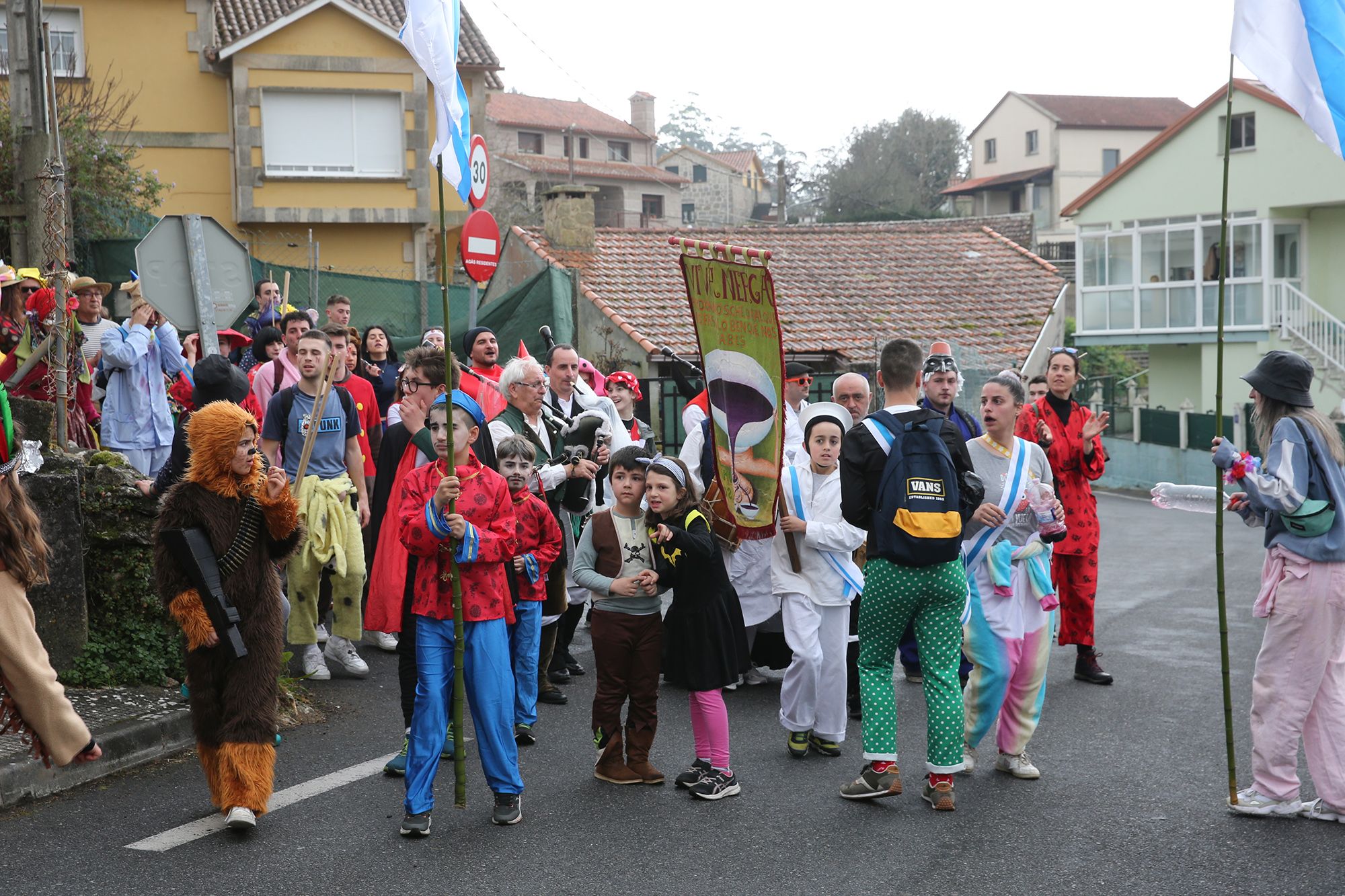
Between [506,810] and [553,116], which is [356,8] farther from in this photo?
[553,116]

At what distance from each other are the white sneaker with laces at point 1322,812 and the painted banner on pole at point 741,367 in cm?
259

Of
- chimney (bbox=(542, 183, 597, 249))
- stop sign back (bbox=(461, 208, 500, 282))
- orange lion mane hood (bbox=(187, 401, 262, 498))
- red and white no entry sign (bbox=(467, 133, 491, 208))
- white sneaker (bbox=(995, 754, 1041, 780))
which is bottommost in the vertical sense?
white sneaker (bbox=(995, 754, 1041, 780))

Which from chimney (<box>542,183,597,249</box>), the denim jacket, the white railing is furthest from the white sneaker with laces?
the white railing

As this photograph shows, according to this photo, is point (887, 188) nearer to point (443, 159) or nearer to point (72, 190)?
point (72, 190)

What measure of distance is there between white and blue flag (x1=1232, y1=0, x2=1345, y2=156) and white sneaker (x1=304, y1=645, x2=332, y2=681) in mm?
5807

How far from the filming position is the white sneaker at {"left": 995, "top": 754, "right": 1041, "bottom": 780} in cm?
614

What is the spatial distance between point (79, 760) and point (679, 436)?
11.3 meters

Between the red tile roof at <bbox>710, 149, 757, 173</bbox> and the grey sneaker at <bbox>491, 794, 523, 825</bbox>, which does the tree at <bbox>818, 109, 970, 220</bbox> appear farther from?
the grey sneaker at <bbox>491, 794, 523, 825</bbox>

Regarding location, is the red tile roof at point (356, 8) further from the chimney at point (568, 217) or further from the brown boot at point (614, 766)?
the brown boot at point (614, 766)

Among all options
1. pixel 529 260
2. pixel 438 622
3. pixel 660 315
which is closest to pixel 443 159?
pixel 438 622

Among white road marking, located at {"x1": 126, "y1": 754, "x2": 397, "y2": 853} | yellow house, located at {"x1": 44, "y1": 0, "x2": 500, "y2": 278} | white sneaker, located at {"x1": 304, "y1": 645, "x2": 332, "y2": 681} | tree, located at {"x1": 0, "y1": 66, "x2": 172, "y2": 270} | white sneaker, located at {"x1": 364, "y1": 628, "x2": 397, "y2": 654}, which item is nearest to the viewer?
white road marking, located at {"x1": 126, "y1": 754, "x2": 397, "y2": 853}

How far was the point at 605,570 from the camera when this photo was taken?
6020 mm

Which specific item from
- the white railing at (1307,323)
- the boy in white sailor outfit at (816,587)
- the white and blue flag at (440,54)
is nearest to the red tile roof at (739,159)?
the white railing at (1307,323)

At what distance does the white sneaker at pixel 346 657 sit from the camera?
26.2ft
